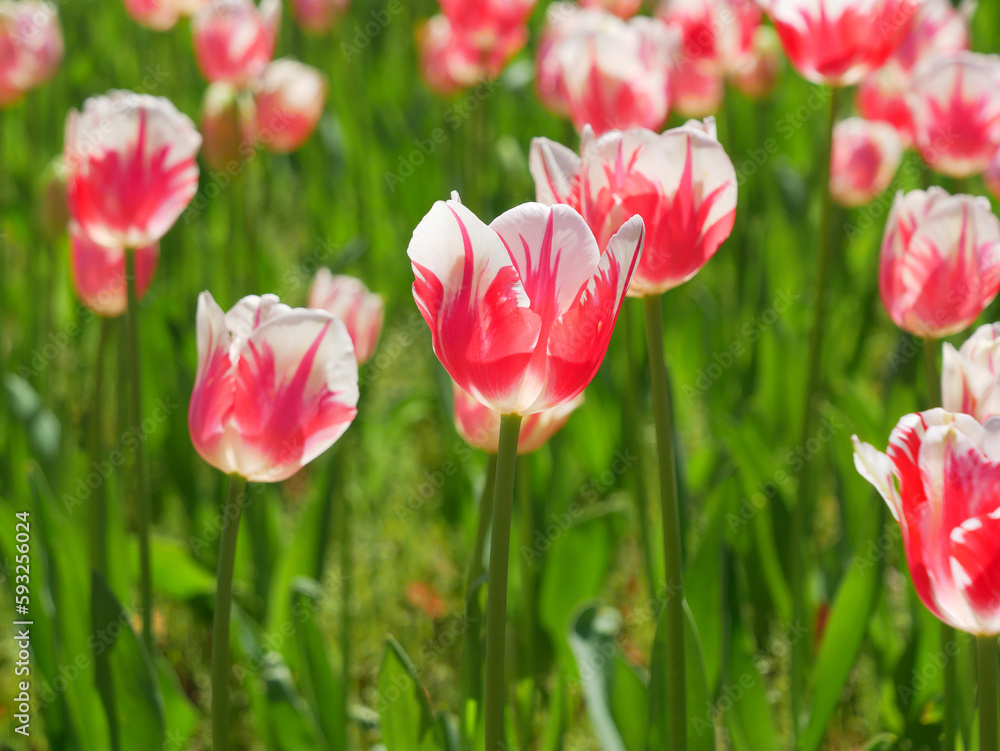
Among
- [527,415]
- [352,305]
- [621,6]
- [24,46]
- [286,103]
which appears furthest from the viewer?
[621,6]

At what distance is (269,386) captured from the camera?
2.67 ft

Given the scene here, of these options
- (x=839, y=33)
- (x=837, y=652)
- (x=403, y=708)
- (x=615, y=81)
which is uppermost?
(x=839, y=33)

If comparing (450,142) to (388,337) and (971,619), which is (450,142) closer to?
(388,337)

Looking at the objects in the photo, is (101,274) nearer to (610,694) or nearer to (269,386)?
(269,386)

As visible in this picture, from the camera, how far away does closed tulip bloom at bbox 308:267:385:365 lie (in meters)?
1.26

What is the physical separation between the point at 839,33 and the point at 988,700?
86 centimetres

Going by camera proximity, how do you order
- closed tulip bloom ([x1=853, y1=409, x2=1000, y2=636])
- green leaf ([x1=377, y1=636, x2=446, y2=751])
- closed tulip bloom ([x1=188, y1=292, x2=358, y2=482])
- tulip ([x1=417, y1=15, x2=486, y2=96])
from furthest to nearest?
tulip ([x1=417, y1=15, x2=486, y2=96])
green leaf ([x1=377, y1=636, x2=446, y2=751])
closed tulip bloom ([x1=188, y1=292, x2=358, y2=482])
closed tulip bloom ([x1=853, y1=409, x2=1000, y2=636])

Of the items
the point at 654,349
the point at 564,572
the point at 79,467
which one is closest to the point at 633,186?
the point at 654,349

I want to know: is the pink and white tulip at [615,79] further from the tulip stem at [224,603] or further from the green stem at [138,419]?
the tulip stem at [224,603]

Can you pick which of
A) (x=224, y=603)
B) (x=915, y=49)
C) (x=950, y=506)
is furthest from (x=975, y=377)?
(x=915, y=49)

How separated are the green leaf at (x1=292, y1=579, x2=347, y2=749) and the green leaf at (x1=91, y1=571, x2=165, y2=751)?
184 millimetres

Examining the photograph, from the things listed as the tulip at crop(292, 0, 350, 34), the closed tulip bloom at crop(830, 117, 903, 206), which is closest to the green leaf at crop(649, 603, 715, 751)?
the closed tulip bloom at crop(830, 117, 903, 206)

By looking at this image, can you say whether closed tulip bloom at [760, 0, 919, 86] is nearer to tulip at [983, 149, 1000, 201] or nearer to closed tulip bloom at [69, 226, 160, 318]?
tulip at [983, 149, 1000, 201]

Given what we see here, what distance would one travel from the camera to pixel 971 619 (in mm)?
698
